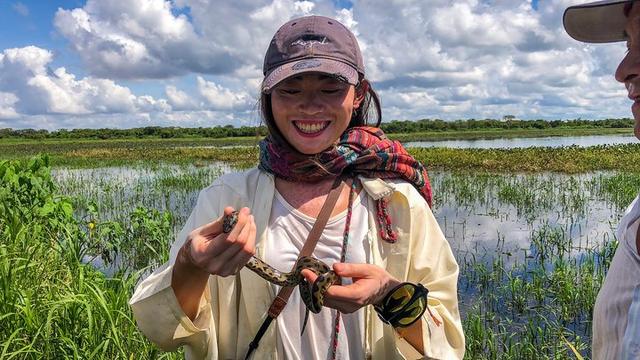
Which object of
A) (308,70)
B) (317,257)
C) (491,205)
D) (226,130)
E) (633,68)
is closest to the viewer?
(633,68)

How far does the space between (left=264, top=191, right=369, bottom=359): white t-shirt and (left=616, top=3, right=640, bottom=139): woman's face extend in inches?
37.8

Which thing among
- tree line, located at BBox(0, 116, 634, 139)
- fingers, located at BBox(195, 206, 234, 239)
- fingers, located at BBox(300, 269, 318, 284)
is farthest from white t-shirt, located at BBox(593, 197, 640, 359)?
tree line, located at BBox(0, 116, 634, 139)

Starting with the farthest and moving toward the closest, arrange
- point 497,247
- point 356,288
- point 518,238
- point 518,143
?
point 518,143
point 518,238
point 497,247
point 356,288

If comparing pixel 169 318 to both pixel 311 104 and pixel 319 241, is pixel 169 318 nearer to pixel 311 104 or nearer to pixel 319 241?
pixel 319 241

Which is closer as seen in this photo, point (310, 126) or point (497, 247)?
→ point (310, 126)

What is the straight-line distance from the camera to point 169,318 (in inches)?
70.9

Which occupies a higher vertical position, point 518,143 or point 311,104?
point 311,104

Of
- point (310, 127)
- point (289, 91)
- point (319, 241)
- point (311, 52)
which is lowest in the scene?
point (319, 241)

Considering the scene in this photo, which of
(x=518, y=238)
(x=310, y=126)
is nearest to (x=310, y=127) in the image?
(x=310, y=126)

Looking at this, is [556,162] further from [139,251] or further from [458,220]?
[139,251]

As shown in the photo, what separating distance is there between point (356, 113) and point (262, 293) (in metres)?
0.84

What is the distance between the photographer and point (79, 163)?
27.2 metres

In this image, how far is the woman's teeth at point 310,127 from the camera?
1927 millimetres

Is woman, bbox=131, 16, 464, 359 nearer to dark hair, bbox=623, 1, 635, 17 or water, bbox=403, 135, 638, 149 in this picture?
dark hair, bbox=623, 1, 635, 17
